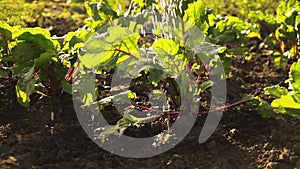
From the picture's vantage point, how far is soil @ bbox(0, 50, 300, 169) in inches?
114

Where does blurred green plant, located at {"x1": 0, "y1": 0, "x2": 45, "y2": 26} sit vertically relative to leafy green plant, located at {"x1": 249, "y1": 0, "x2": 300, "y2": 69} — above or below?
above

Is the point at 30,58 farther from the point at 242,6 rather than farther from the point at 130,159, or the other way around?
the point at 242,6

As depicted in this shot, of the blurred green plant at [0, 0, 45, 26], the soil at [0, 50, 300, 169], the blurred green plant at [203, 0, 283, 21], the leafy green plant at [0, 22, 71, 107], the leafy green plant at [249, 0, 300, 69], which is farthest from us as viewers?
the blurred green plant at [203, 0, 283, 21]

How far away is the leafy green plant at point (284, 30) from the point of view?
3689 millimetres

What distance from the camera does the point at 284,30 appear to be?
385cm

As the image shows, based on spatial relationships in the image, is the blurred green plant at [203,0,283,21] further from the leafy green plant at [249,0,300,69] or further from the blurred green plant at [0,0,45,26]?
the blurred green plant at [0,0,45,26]

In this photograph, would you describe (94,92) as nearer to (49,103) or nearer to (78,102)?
(78,102)

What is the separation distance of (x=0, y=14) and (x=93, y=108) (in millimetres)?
1141

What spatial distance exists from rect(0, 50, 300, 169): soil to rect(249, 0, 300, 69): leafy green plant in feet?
2.37

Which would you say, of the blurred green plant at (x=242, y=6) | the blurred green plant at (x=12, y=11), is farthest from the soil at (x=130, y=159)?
the blurred green plant at (x=242, y=6)

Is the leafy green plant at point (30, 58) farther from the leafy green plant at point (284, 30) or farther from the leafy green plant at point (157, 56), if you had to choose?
the leafy green plant at point (284, 30)

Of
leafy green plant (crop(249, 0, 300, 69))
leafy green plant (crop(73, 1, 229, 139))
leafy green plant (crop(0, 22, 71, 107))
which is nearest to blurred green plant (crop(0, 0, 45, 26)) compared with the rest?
leafy green plant (crop(0, 22, 71, 107))

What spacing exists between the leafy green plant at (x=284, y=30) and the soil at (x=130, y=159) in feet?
2.37

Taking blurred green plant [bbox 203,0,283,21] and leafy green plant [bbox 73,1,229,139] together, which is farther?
blurred green plant [bbox 203,0,283,21]
